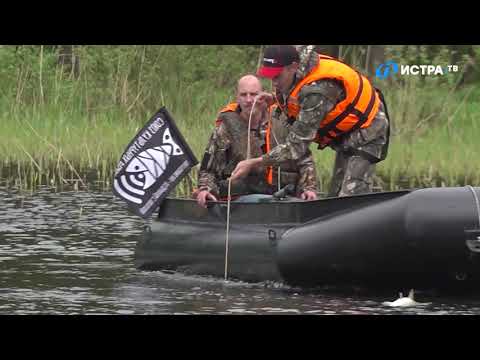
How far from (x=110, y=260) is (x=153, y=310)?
202 cm

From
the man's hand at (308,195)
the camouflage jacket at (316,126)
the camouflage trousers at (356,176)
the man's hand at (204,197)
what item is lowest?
the man's hand at (204,197)

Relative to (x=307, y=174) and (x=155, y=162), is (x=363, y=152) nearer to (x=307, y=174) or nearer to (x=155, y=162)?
(x=307, y=174)

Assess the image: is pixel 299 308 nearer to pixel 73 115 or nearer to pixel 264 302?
pixel 264 302

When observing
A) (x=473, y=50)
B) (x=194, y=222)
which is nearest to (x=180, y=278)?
(x=194, y=222)

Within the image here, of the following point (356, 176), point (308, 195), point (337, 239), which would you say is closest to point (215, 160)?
point (308, 195)

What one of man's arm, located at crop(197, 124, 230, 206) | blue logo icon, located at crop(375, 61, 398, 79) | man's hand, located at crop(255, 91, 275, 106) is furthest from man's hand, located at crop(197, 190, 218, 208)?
blue logo icon, located at crop(375, 61, 398, 79)

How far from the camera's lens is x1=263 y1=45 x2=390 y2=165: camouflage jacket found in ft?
32.4

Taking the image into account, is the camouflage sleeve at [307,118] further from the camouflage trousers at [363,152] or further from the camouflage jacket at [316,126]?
the camouflage trousers at [363,152]

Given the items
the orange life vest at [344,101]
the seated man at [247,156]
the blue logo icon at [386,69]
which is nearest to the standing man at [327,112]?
the orange life vest at [344,101]

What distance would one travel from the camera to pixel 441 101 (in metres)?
17.3

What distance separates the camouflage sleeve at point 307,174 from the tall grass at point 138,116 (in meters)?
3.28

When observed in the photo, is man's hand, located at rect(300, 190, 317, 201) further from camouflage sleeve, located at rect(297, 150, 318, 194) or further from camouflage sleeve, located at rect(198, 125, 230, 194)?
camouflage sleeve, located at rect(198, 125, 230, 194)

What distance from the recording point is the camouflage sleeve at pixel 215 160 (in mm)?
10758

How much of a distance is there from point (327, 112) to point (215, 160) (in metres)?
1.14
